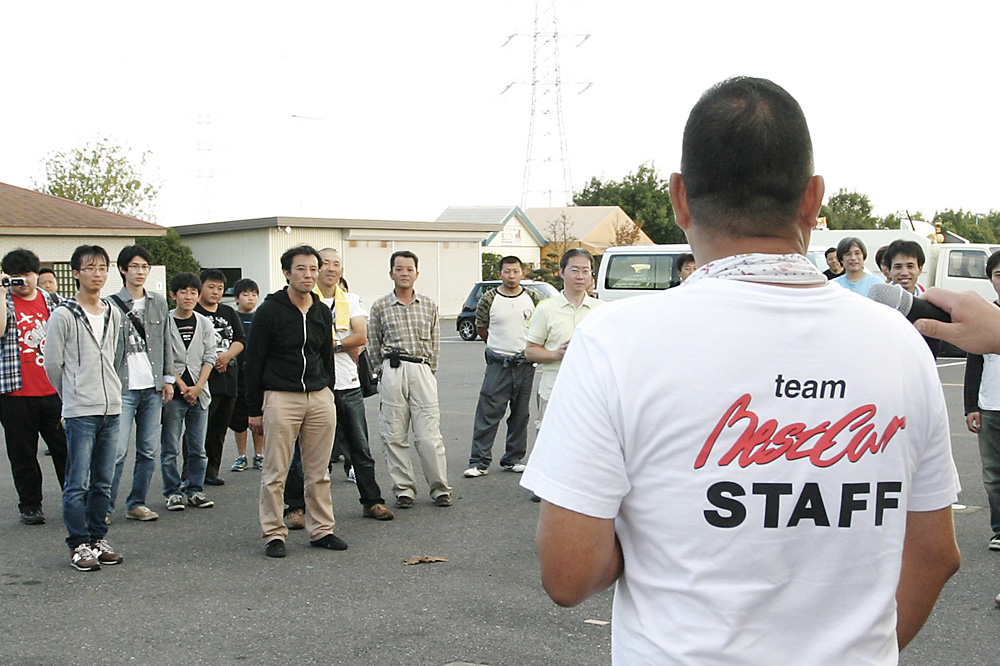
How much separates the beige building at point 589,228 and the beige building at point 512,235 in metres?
0.95

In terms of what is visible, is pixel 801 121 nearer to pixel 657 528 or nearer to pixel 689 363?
pixel 689 363

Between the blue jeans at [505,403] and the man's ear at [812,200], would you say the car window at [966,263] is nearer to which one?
the blue jeans at [505,403]

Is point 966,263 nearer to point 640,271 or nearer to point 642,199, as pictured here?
point 640,271

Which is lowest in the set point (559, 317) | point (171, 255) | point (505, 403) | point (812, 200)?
point (505, 403)

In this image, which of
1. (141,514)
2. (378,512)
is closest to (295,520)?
(378,512)

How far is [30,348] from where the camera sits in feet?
26.0

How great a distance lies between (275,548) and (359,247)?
116 ft

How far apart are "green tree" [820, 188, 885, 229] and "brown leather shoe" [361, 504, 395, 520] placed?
66.6m

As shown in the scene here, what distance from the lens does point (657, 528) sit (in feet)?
5.33

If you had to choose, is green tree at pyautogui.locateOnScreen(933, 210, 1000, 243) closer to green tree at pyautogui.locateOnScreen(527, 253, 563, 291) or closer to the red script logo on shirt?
green tree at pyautogui.locateOnScreen(527, 253, 563, 291)

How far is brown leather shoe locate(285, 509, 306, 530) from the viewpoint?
7.57 m

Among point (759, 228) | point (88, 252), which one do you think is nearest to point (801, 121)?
point (759, 228)

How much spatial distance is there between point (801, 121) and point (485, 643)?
12.4ft

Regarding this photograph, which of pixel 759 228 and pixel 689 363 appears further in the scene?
pixel 759 228
